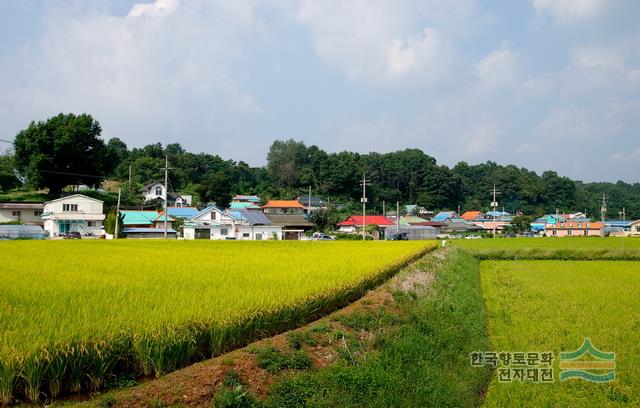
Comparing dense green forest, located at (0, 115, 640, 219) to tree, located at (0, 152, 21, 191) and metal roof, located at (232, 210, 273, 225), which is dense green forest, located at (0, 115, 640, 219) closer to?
tree, located at (0, 152, 21, 191)

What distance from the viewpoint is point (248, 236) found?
4578cm

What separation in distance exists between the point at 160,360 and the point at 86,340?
30.0 inches

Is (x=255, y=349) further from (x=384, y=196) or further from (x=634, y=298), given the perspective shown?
(x=384, y=196)

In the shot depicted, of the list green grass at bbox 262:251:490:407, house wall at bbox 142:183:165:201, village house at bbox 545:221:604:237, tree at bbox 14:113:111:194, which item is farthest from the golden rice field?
village house at bbox 545:221:604:237

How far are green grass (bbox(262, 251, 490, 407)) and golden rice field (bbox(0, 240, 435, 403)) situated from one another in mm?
1042

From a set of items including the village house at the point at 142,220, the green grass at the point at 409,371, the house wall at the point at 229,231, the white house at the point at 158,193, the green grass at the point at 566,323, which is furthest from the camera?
the white house at the point at 158,193

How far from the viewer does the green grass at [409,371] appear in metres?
5.17

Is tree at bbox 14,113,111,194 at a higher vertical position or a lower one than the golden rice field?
higher

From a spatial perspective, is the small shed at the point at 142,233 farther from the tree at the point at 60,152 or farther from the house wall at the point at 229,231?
the tree at the point at 60,152

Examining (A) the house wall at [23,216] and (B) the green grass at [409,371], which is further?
(A) the house wall at [23,216]

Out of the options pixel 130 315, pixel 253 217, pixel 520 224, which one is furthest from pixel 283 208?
pixel 130 315

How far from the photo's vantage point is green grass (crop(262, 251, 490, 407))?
517 cm

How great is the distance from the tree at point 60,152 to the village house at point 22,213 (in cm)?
343

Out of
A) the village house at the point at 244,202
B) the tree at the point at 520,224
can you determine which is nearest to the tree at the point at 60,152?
the village house at the point at 244,202
